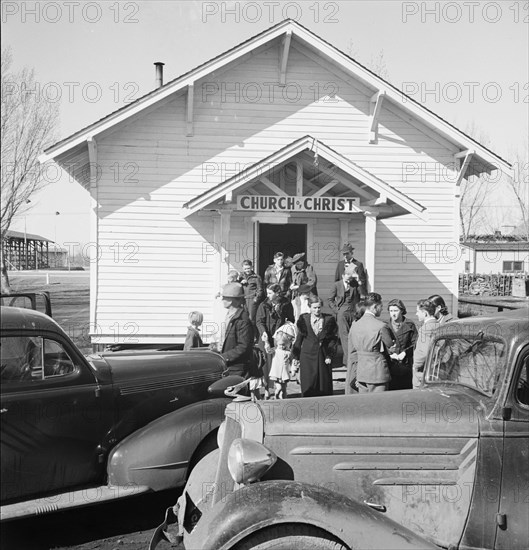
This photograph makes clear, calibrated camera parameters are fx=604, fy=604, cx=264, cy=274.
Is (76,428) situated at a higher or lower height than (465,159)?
lower

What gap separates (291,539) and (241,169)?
35.9ft

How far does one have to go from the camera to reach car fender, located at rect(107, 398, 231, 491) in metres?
5.08

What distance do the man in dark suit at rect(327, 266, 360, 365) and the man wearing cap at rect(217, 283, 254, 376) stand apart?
13.9 feet

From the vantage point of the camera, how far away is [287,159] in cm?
1198

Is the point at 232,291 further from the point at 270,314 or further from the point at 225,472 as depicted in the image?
the point at 225,472

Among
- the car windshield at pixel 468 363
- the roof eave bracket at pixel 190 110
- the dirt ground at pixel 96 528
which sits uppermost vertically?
the roof eave bracket at pixel 190 110

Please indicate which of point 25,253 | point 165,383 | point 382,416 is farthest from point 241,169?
point 25,253

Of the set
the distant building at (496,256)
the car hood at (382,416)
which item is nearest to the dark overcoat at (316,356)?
the car hood at (382,416)

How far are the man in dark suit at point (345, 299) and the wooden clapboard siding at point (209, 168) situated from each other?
2.00m

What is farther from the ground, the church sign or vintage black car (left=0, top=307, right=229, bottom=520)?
the church sign

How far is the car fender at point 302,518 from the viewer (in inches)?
129

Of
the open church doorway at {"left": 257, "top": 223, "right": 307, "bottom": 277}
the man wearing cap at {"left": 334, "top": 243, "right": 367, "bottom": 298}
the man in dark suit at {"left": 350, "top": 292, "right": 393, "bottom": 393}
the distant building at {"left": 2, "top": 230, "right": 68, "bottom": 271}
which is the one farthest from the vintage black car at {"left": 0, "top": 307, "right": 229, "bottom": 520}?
the distant building at {"left": 2, "top": 230, "right": 68, "bottom": 271}

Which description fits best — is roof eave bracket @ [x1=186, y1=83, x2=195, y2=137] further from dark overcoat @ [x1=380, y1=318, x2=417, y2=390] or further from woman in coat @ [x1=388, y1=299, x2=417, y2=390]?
dark overcoat @ [x1=380, y1=318, x2=417, y2=390]

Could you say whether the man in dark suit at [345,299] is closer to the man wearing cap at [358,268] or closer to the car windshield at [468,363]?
the man wearing cap at [358,268]
